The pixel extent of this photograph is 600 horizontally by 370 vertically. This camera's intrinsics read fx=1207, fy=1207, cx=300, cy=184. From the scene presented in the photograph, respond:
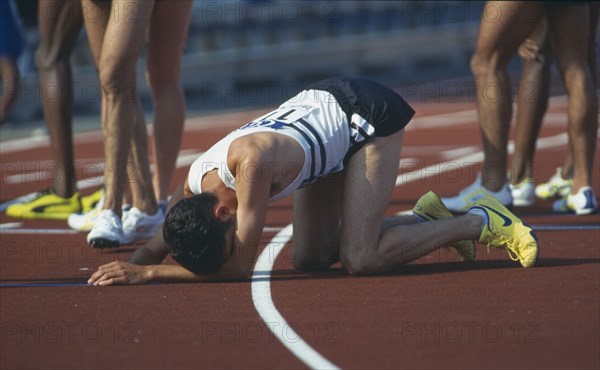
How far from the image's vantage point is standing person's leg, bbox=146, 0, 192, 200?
7.88 metres

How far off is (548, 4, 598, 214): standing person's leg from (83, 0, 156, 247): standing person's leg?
2.82m

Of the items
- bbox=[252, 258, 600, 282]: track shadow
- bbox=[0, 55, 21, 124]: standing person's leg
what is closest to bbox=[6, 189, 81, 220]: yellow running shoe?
bbox=[0, 55, 21, 124]: standing person's leg

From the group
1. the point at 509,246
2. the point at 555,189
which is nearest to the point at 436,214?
the point at 509,246

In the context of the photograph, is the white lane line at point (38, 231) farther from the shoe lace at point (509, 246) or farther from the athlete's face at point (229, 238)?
the shoe lace at point (509, 246)

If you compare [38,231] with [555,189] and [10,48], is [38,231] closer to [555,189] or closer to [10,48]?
[10,48]

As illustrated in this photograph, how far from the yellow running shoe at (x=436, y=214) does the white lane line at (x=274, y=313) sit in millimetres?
911

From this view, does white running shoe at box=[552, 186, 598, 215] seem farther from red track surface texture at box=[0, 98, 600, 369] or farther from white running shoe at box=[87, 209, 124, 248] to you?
white running shoe at box=[87, 209, 124, 248]

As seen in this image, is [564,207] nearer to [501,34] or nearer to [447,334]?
[501,34]

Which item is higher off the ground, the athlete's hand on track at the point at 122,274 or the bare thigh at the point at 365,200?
the bare thigh at the point at 365,200

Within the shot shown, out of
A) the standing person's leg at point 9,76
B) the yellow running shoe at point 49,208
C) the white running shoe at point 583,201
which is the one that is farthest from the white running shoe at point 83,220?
the white running shoe at point 583,201

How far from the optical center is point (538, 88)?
9094 millimetres

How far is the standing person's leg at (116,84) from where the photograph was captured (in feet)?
24.0

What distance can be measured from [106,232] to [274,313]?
1788 millimetres

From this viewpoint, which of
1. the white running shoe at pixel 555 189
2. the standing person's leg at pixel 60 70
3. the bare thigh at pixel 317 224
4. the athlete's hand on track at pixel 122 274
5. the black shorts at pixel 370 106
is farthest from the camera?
the white running shoe at pixel 555 189
